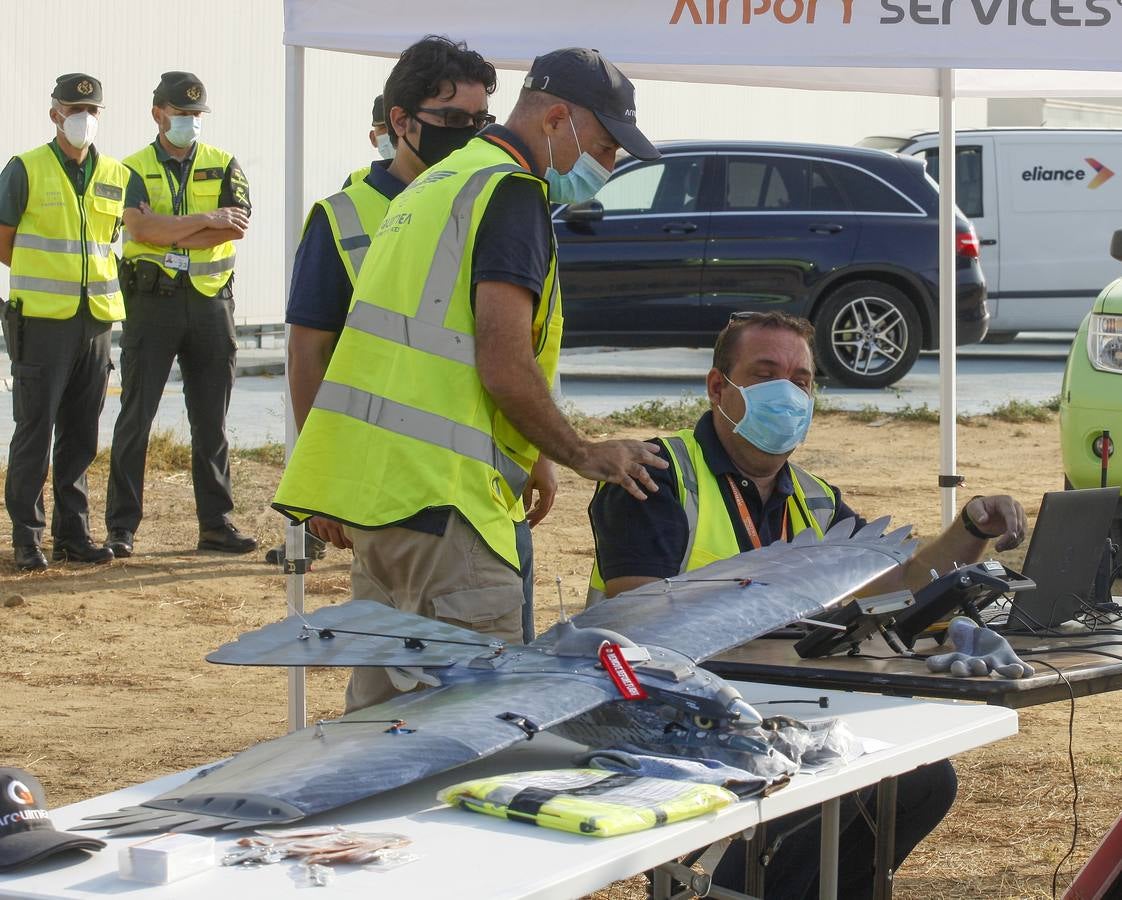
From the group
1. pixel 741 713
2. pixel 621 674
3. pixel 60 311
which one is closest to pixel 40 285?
pixel 60 311

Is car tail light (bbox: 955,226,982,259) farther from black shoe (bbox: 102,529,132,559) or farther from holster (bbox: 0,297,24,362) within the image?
holster (bbox: 0,297,24,362)

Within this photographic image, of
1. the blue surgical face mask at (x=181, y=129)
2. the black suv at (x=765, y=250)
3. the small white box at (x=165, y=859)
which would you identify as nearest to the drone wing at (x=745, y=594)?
the small white box at (x=165, y=859)

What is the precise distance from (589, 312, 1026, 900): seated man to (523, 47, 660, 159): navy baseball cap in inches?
26.1

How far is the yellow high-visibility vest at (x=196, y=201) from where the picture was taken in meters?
7.44

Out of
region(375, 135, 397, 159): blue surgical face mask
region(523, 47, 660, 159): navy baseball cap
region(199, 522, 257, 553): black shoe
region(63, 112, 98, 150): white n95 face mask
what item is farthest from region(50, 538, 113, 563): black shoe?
region(523, 47, 660, 159): navy baseball cap

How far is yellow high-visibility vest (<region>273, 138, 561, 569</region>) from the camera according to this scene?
334 centimetres

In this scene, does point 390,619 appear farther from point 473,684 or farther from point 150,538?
point 150,538

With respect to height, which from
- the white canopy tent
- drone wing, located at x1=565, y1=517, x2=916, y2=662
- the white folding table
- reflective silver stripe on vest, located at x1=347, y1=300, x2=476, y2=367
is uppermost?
the white canopy tent

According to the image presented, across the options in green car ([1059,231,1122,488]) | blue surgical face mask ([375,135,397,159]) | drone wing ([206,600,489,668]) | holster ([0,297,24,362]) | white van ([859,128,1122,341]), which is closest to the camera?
drone wing ([206,600,489,668])

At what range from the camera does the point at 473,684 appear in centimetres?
248

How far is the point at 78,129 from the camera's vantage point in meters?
7.48

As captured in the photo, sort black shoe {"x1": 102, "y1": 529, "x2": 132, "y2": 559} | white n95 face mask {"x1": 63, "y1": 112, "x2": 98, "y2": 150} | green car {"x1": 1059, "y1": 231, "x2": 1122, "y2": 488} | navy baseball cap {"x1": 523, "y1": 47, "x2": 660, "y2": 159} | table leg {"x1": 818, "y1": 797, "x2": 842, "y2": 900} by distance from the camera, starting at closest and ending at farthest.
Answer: table leg {"x1": 818, "y1": 797, "x2": 842, "y2": 900} → navy baseball cap {"x1": 523, "y1": 47, "x2": 660, "y2": 159} → green car {"x1": 1059, "y1": 231, "x2": 1122, "y2": 488} → white n95 face mask {"x1": 63, "y1": 112, "x2": 98, "y2": 150} → black shoe {"x1": 102, "y1": 529, "x2": 132, "y2": 559}

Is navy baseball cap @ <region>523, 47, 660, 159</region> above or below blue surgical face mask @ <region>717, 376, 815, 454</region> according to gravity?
above

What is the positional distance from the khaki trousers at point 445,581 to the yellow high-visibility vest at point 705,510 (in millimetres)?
356
